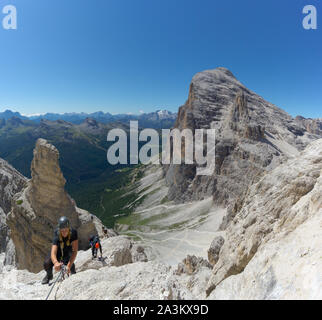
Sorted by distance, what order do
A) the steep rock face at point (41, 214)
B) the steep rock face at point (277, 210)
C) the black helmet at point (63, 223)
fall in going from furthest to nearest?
the steep rock face at point (41, 214)
the steep rock face at point (277, 210)
the black helmet at point (63, 223)

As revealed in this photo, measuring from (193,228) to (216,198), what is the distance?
2402 cm

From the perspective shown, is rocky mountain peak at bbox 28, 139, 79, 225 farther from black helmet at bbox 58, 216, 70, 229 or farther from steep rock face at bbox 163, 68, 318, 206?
steep rock face at bbox 163, 68, 318, 206

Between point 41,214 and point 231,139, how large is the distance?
351 feet

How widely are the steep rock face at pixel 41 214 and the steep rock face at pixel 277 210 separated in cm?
2309

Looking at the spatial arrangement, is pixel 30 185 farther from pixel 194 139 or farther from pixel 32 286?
pixel 194 139

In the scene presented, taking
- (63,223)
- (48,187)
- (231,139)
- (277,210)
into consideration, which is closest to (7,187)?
(48,187)

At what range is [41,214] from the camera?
1275 inches

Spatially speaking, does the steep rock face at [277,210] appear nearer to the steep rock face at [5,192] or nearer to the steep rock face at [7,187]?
the steep rock face at [5,192]

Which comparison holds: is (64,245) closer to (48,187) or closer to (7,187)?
(48,187)

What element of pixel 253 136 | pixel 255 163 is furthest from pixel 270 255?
pixel 253 136

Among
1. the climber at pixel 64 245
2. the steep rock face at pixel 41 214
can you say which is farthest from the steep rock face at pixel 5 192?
the climber at pixel 64 245

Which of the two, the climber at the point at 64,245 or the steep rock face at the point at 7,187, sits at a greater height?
the climber at the point at 64,245

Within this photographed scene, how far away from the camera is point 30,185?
35.2 metres

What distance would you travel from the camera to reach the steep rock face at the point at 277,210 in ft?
35.9
